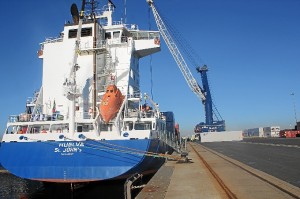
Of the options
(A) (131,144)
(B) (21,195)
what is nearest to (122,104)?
(A) (131,144)

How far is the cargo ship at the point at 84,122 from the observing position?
54.1ft

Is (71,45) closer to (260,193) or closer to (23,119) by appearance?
(23,119)

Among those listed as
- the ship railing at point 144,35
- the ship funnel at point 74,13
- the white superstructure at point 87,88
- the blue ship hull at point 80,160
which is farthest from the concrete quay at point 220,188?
the ship railing at point 144,35

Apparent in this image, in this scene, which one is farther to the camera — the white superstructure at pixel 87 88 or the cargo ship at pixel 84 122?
the white superstructure at pixel 87 88

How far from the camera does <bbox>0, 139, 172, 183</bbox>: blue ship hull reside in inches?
643

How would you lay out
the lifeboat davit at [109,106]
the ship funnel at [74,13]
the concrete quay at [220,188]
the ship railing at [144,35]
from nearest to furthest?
the concrete quay at [220,188], the lifeboat davit at [109,106], the ship funnel at [74,13], the ship railing at [144,35]

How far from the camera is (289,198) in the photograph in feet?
31.3

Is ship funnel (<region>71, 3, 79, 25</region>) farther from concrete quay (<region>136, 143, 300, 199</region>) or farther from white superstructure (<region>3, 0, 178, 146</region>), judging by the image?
concrete quay (<region>136, 143, 300, 199</region>)

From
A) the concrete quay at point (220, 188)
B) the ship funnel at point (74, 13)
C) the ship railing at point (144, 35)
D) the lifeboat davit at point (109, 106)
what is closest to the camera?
the concrete quay at point (220, 188)

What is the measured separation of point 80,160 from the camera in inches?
653

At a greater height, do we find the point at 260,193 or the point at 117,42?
the point at 117,42

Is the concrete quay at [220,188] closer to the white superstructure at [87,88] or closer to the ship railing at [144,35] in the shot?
the white superstructure at [87,88]

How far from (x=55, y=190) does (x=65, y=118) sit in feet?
16.3

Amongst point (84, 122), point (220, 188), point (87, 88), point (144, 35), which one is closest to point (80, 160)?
point (84, 122)
